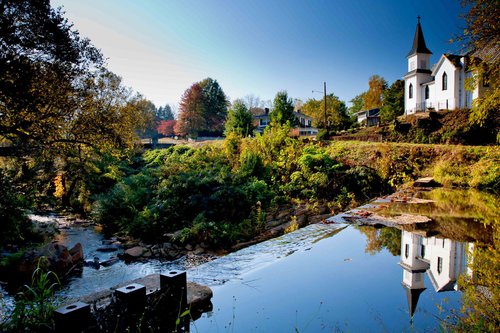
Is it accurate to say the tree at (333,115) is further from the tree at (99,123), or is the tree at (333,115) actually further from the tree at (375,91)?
the tree at (99,123)

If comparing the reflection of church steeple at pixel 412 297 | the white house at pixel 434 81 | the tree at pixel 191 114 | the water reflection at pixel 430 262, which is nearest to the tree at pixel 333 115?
the white house at pixel 434 81

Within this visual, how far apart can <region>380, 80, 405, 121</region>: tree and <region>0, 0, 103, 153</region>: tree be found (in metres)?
36.0

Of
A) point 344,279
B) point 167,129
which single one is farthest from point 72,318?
point 167,129

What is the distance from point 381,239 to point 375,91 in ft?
174

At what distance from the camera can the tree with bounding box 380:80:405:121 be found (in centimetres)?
3950

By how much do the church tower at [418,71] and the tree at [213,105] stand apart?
2763cm

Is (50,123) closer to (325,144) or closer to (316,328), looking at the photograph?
(316,328)

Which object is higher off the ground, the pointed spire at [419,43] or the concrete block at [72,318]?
the pointed spire at [419,43]

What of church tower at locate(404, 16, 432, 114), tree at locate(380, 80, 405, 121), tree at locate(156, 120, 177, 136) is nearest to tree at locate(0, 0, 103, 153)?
church tower at locate(404, 16, 432, 114)

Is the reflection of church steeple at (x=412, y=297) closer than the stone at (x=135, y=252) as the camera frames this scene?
Yes

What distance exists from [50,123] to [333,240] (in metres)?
8.70

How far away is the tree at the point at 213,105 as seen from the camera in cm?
5122

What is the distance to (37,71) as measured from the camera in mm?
8031

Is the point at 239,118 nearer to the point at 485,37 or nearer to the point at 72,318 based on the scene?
the point at 485,37
